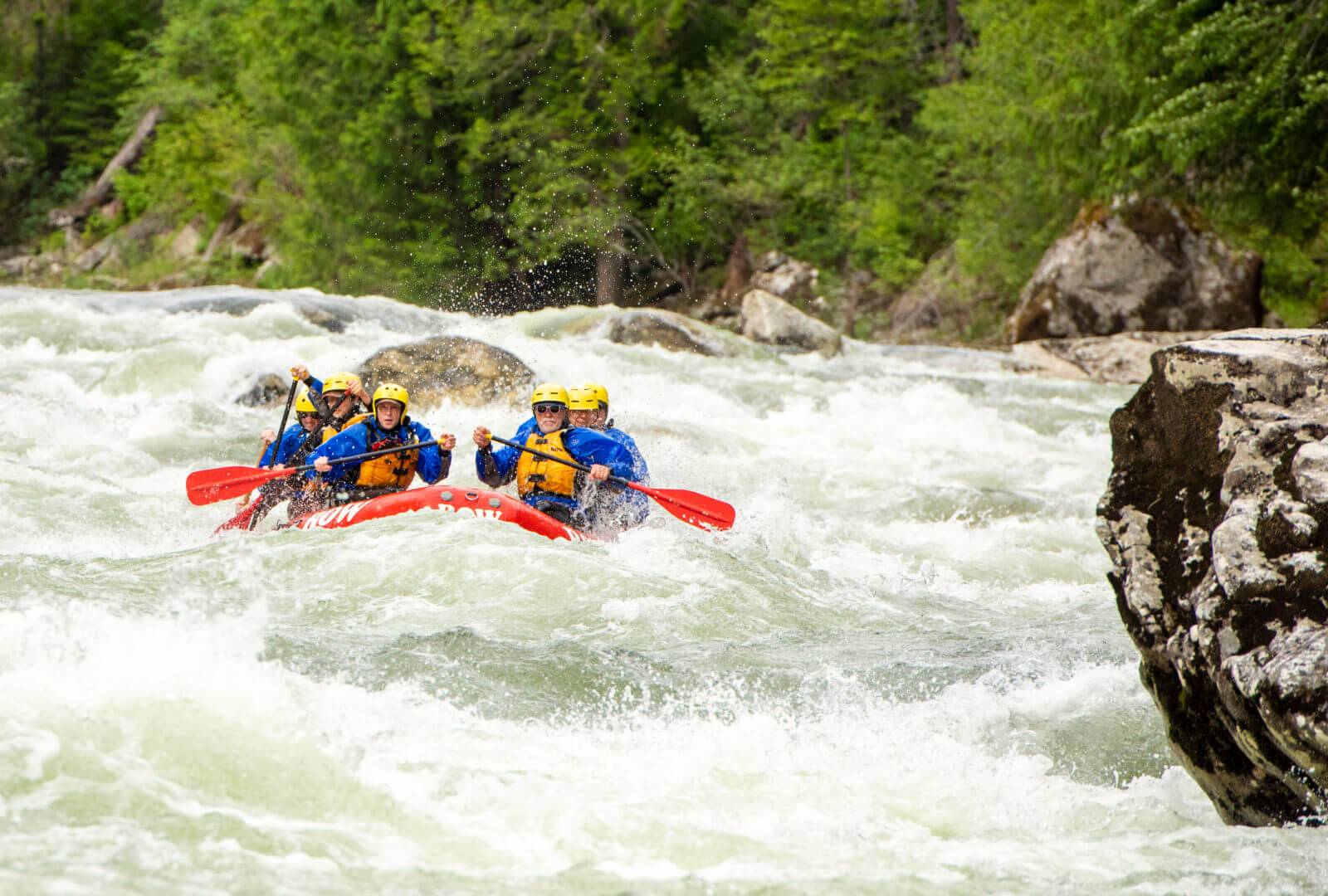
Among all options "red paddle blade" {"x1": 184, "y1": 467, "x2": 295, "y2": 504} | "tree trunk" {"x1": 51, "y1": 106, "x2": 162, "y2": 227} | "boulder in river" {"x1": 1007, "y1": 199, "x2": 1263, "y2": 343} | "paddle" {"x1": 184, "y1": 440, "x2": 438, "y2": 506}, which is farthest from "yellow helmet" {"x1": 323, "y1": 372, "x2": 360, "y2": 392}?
"tree trunk" {"x1": 51, "y1": 106, "x2": 162, "y2": 227}

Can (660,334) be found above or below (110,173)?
below

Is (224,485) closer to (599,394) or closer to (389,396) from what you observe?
(389,396)

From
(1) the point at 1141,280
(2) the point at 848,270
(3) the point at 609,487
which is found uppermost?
(1) the point at 1141,280

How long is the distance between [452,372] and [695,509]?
5.21 m

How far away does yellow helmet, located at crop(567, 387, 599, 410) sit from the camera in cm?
784

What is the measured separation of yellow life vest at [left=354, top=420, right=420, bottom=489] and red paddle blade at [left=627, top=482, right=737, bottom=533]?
1.34 m

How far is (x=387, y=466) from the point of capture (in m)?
7.89

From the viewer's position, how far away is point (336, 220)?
2581 cm

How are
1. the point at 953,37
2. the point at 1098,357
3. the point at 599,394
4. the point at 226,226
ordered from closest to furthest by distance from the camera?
the point at 599,394
the point at 1098,357
the point at 953,37
the point at 226,226

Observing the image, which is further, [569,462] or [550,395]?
[550,395]

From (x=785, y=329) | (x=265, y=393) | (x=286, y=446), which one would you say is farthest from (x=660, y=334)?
(x=286, y=446)

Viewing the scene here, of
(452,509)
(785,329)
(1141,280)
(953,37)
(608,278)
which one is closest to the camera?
(452,509)

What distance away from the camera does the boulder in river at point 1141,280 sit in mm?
17000

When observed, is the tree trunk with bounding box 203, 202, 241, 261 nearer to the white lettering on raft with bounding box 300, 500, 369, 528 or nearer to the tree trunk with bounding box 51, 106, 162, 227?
the tree trunk with bounding box 51, 106, 162, 227
